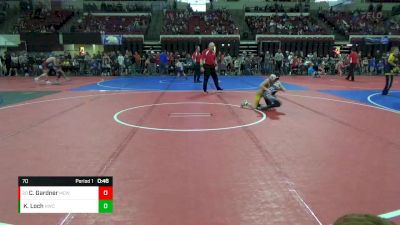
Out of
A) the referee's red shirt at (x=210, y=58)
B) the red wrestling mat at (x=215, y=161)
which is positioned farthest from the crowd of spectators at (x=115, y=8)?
the red wrestling mat at (x=215, y=161)

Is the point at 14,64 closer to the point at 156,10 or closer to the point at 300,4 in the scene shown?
the point at 156,10

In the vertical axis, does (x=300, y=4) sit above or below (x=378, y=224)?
above

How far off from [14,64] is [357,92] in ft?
67.2

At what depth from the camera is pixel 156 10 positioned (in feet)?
123

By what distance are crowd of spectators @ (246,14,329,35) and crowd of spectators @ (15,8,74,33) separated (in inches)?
681

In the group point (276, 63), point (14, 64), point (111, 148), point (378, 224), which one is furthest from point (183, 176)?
point (14, 64)

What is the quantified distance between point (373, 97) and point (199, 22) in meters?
23.3

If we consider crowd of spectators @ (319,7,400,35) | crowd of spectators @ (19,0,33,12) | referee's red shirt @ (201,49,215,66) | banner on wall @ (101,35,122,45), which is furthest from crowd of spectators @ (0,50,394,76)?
crowd of spectators @ (19,0,33,12)

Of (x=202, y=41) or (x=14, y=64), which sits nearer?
(x=14, y=64)

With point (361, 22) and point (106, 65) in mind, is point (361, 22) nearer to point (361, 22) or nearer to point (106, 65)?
point (361, 22)

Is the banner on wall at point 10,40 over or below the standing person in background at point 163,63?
over

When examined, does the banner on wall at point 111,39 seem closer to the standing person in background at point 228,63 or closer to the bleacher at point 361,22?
the standing person in background at point 228,63
